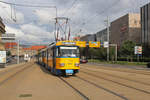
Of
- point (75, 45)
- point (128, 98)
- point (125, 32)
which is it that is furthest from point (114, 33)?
point (128, 98)

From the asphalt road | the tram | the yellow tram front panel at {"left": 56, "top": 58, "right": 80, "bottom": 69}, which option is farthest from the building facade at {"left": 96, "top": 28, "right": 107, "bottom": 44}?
the asphalt road

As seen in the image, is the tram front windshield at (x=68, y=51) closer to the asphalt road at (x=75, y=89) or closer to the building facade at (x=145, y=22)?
the asphalt road at (x=75, y=89)

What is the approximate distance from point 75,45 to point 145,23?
209 feet

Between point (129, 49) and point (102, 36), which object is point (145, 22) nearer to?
point (129, 49)

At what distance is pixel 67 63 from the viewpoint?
1470 cm

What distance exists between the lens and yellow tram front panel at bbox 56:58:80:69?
14.6 meters

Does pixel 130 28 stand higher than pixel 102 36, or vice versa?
pixel 130 28

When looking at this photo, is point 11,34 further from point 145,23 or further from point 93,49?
point 145,23

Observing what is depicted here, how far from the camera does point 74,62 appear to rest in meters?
14.9

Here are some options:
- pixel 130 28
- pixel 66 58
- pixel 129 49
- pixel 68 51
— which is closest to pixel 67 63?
→ pixel 66 58

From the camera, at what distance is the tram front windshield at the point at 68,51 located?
14.9m

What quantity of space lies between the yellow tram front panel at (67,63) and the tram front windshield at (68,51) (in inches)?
13.5

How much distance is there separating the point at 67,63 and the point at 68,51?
3.26 feet

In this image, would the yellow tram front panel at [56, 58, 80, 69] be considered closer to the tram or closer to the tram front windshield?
the tram
